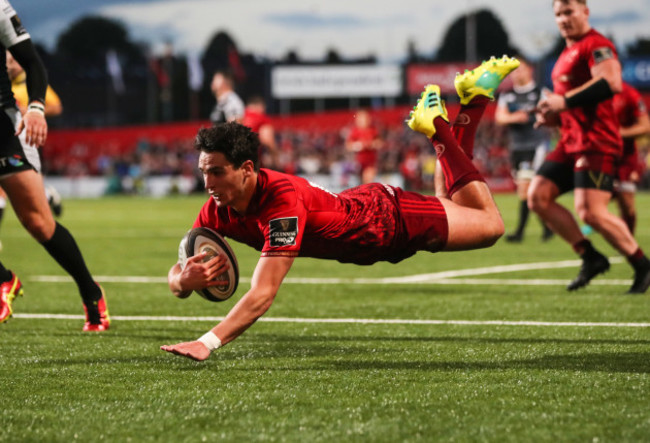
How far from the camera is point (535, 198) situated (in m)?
7.75

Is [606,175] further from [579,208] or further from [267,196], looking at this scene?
[267,196]

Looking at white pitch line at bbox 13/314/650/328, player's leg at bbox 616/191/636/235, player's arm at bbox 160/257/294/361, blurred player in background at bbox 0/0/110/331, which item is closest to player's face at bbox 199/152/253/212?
player's arm at bbox 160/257/294/361

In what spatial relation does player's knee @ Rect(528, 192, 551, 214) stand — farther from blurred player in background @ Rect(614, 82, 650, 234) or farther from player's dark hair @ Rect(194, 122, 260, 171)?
player's dark hair @ Rect(194, 122, 260, 171)

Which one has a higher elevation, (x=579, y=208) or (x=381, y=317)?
(x=579, y=208)

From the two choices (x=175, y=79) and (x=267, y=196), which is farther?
(x=175, y=79)

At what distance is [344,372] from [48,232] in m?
2.25

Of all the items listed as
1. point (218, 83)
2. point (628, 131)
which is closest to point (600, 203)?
point (628, 131)

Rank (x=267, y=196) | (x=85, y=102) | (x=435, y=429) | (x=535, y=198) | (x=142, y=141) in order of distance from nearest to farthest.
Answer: (x=435, y=429) < (x=267, y=196) < (x=535, y=198) < (x=142, y=141) < (x=85, y=102)

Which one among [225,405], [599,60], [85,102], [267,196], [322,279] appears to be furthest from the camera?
[85,102]

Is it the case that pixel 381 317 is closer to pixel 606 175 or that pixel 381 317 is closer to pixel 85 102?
pixel 606 175

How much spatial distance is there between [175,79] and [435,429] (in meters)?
88.5

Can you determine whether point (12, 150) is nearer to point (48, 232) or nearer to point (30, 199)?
point (30, 199)

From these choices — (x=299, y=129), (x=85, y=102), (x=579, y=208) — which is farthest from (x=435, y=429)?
(x=85, y=102)

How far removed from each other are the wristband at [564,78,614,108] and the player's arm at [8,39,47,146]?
142 inches
